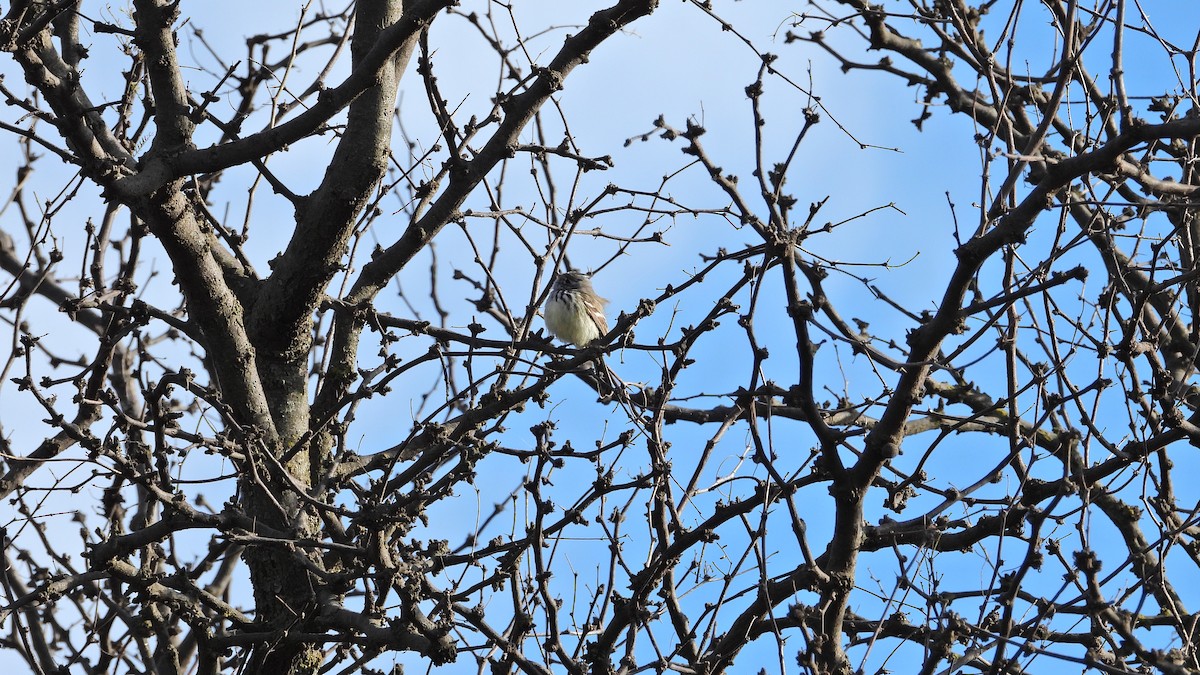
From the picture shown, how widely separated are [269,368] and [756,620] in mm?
2731

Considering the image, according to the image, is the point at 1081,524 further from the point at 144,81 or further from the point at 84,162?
the point at 144,81

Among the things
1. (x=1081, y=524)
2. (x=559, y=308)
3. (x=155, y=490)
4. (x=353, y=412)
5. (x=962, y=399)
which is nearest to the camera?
(x=1081, y=524)

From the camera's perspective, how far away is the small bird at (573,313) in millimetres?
9969

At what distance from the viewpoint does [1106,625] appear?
4.39m

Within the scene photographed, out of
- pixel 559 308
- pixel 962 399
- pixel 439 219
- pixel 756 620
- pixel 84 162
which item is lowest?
pixel 756 620

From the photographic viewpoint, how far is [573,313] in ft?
32.7

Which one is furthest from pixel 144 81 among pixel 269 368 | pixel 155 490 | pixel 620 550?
pixel 620 550

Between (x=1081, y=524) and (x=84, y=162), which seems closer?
(x=1081, y=524)

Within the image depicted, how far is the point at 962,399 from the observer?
771cm

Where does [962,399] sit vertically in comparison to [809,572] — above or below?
above

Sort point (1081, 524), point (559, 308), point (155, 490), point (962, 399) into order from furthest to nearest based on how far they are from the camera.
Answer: point (559, 308) < point (962, 399) < point (155, 490) < point (1081, 524)

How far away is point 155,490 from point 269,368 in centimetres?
151

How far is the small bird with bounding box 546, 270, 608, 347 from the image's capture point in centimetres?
997

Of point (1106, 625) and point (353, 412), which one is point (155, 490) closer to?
point (353, 412)
